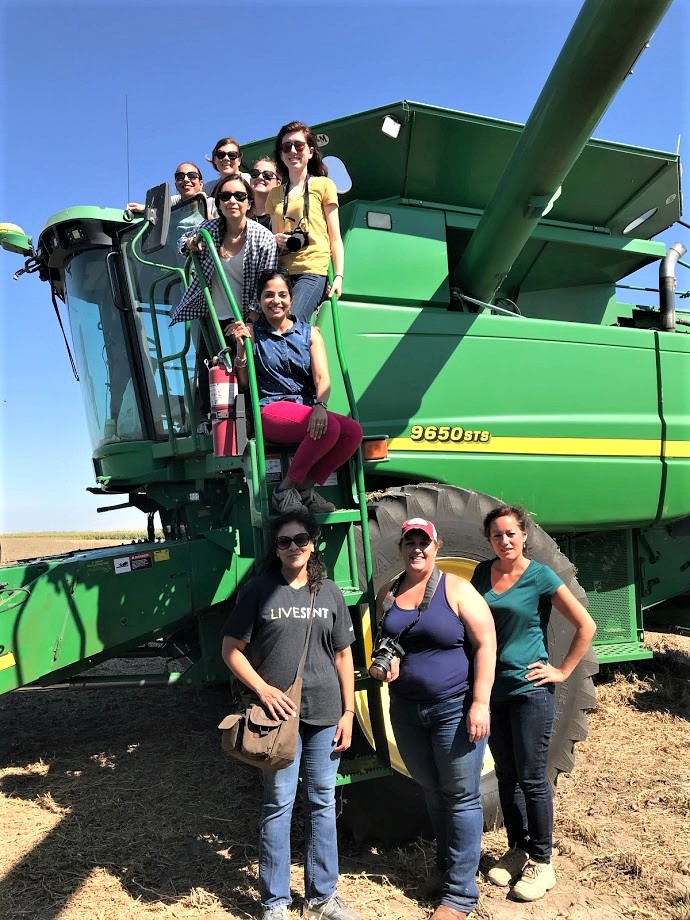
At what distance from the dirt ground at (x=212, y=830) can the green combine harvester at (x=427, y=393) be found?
46cm

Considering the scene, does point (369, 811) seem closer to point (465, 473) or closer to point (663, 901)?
point (663, 901)

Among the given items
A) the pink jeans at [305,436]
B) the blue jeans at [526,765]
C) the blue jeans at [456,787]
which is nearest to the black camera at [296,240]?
the pink jeans at [305,436]

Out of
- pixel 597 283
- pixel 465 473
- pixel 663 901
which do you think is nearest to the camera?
pixel 663 901

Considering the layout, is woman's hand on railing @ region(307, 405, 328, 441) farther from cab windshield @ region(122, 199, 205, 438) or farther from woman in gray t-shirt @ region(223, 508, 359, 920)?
cab windshield @ region(122, 199, 205, 438)

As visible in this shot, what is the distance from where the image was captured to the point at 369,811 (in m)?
3.45

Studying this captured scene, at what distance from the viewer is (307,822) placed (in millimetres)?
2811

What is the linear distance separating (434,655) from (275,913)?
43.6 inches

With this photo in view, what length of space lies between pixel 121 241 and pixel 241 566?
7.70ft

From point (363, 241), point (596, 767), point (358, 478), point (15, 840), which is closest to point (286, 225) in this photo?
point (363, 241)

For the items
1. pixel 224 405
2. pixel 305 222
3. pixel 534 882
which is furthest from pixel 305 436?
pixel 534 882

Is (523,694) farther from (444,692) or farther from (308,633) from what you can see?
(308,633)

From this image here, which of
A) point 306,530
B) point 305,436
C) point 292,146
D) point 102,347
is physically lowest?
point 306,530

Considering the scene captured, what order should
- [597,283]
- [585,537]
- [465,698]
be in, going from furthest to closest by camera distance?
1. [597,283]
2. [585,537]
3. [465,698]

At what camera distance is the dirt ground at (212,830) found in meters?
3.03
